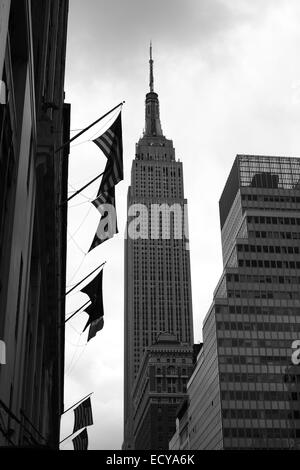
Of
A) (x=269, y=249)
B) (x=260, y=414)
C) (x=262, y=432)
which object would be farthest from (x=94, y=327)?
(x=269, y=249)

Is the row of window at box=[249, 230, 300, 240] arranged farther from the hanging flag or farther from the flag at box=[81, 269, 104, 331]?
the hanging flag

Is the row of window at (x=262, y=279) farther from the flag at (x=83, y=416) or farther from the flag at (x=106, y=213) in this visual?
the flag at (x=106, y=213)

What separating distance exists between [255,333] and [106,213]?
10134cm

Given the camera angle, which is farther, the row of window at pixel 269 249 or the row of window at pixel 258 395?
the row of window at pixel 269 249

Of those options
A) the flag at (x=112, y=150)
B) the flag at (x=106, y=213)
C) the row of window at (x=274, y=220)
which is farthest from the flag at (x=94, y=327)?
the row of window at (x=274, y=220)

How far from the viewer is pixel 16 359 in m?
20.3

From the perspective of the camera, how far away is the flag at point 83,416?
3742 cm

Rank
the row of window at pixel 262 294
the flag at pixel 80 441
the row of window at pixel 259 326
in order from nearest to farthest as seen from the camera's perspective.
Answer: the flag at pixel 80 441 < the row of window at pixel 259 326 < the row of window at pixel 262 294

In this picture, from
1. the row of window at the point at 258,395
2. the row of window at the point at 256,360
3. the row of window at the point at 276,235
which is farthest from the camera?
the row of window at the point at 276,235

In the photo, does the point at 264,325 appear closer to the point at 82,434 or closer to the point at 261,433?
the point at 261,433

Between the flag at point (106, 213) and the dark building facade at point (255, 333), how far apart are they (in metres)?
91.5

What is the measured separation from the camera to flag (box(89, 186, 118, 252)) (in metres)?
24.3

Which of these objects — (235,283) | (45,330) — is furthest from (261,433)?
(45,330)

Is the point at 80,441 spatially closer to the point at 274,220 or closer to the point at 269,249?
the point at 269,249
